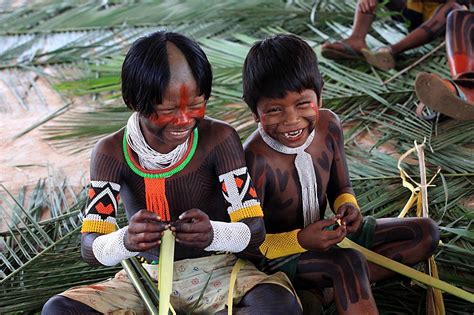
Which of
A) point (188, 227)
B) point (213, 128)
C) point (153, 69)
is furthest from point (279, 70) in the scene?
point (188, 227)

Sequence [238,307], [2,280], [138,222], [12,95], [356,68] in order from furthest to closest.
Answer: [12,95]
[356,68]
[2,280]
[238,307]
[138,222]

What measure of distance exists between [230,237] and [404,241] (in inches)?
17.1

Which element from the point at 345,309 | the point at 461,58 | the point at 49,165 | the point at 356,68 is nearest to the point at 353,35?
the point at 356,68

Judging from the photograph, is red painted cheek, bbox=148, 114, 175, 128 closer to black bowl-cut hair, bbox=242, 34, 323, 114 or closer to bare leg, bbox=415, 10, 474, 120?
black bowl-cut hair, bbox=242, 34, 323, 114

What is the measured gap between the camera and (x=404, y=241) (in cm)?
171

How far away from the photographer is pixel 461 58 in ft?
8.59

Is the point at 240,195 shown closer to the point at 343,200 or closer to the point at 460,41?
the point at 343,200

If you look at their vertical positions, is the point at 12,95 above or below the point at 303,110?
below

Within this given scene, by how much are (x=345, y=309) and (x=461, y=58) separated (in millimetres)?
1355

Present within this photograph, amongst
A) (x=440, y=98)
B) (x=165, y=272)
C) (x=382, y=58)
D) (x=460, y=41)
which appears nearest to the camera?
(x=165, y=272)

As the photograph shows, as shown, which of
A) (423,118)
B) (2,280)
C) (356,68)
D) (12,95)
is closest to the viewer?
(2,280)

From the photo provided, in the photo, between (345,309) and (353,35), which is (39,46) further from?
(345,309)

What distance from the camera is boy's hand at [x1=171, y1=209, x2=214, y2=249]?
4.52 feet

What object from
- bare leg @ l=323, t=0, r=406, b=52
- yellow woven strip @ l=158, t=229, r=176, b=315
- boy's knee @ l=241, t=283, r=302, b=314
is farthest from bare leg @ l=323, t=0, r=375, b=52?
yellow woven strip @ l=158, t=229, r=176, b=315
